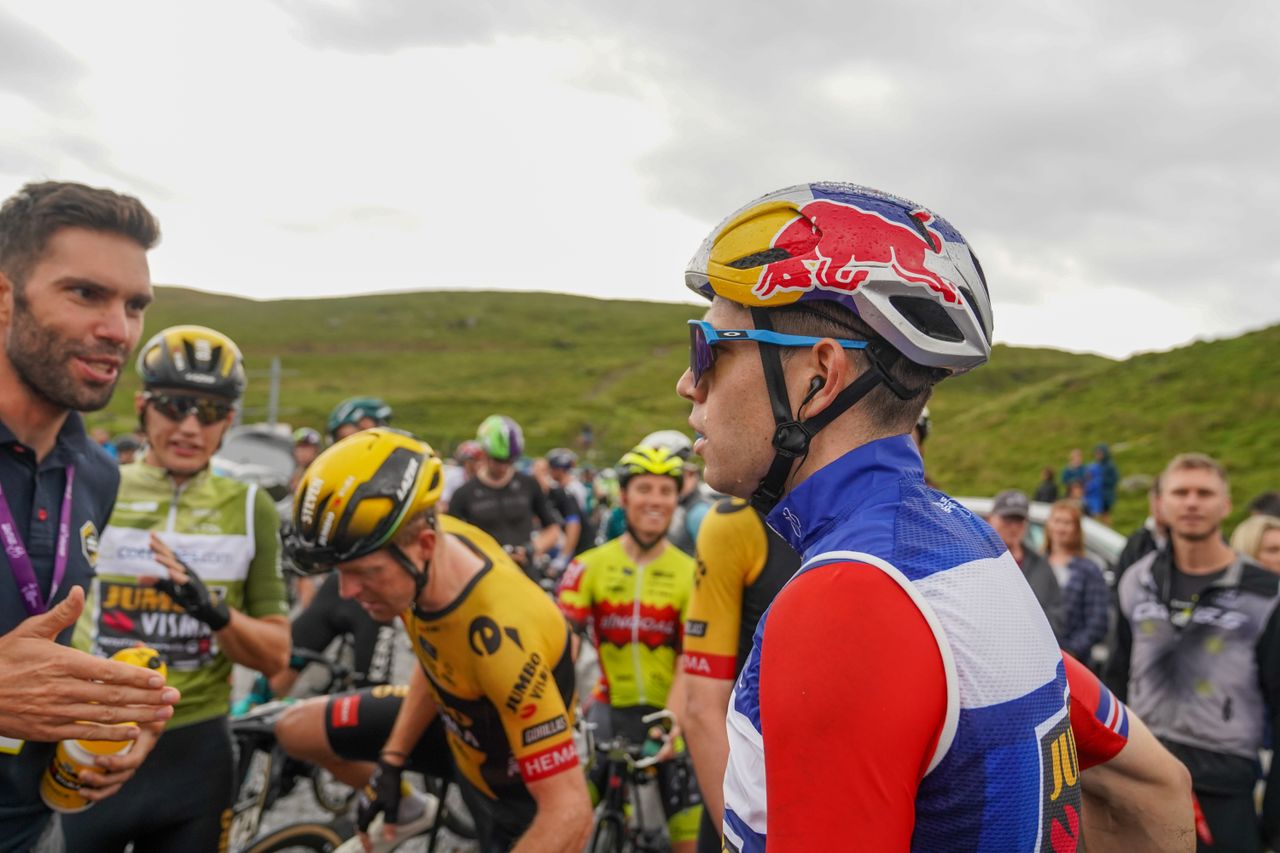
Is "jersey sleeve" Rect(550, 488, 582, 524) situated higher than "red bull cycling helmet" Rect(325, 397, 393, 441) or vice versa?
"red bull cycling helmet" Rect(325, 397, 393, 441)

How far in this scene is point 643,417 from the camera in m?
89.9

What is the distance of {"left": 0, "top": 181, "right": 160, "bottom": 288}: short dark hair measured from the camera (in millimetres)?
2662

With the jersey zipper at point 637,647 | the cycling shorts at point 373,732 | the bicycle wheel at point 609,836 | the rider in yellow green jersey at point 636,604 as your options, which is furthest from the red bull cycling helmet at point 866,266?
the jersey zipper at point 637,647

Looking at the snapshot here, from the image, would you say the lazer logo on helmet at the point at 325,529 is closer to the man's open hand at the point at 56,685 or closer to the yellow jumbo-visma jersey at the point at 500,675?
the yellow jumbo-visma jersey at the point at 500,675

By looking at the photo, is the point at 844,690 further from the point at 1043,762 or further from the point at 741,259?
the point at 741,259

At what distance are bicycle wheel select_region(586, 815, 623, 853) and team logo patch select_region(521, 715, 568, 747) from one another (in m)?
1.79

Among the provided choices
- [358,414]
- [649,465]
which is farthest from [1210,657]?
[358,414]

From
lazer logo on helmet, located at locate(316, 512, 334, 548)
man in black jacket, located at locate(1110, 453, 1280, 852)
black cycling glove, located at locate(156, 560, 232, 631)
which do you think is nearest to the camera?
lazer logo on helmet, located at locate(316, 512, 334, 548)

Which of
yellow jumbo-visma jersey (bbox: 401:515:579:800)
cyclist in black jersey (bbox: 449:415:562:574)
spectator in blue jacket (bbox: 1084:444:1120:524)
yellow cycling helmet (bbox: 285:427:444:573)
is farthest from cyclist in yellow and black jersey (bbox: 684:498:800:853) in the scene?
spectator in blue jacket (bbox: 1084:444:1120:524)

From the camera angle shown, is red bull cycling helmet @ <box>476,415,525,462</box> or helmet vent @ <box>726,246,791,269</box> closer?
helmet vent @ <box>726,246,791,269</box>

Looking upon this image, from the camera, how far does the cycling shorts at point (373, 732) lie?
4008 mm

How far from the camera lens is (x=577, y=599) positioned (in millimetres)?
5848

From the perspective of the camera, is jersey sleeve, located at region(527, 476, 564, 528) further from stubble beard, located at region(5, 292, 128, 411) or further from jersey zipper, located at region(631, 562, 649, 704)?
stubble beard, located at region(5, 292, 128, 411)

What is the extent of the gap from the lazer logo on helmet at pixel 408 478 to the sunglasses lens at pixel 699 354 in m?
1.81
